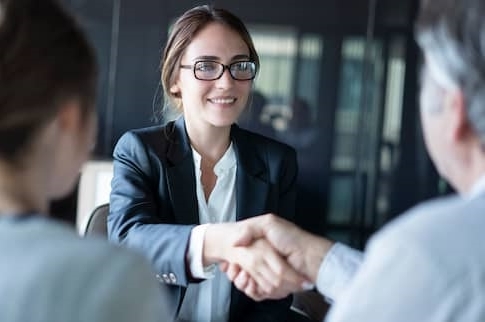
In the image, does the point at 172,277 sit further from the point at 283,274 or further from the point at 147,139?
the point at 147,139

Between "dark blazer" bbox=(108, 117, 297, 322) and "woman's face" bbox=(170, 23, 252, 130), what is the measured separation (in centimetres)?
7

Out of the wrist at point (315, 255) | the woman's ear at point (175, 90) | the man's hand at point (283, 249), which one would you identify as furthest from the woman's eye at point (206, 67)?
the wrist at point (315, 255)

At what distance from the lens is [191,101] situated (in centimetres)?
221

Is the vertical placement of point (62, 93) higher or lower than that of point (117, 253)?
higher

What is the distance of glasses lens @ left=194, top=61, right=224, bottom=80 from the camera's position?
7.17ft

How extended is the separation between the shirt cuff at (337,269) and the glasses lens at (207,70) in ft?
2.35

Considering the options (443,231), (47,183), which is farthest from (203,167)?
(443,231)

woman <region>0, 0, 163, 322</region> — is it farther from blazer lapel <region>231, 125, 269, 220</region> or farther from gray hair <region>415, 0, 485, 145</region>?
blazer lapel <region>231, 125, 269, 220</region>

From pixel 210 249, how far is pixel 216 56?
63cm

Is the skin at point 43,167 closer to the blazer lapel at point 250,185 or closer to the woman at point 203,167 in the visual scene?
the woman at point 203,167

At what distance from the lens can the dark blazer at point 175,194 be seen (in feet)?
5.99

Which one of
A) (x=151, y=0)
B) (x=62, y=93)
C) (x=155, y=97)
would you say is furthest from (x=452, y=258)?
(x=151, y=0)

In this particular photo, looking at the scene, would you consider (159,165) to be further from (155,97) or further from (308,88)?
(308,88)

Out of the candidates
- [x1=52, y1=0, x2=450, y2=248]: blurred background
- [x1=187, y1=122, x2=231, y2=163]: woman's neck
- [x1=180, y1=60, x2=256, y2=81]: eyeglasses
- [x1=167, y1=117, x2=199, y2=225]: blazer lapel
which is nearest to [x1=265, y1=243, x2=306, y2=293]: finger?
[x1=167, y1=117, x2=199, y2=225]: blazer lapel
